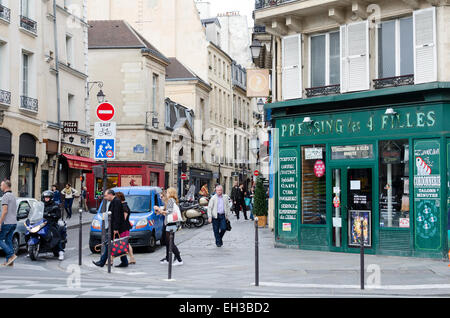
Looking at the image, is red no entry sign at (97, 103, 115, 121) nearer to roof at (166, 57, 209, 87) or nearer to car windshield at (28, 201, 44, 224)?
car windshield at (28, 201, 44, 224)

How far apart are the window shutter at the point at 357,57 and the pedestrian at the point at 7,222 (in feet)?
27.9

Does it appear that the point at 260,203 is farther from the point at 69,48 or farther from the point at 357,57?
the point at 69,48

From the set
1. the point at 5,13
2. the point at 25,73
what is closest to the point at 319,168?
the point at 5,13

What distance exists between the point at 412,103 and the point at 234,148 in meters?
58.6

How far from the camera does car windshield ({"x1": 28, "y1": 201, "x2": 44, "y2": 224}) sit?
16.9 metres

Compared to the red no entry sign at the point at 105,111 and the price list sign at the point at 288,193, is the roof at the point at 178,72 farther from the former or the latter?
the red no entry sign at the point at 105,111

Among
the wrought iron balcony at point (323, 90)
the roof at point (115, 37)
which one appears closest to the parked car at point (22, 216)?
the wrought iron balcony at point (323, 90)

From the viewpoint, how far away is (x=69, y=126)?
3422 centimetres

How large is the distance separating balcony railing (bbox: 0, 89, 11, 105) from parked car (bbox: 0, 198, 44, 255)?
10.5 meters

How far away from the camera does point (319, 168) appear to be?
18.1 meters

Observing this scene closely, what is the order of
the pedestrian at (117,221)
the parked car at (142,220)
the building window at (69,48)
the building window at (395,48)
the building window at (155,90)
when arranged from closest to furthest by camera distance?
the pedestrian at (117,221)
the building window at (395,48)
the parked car at (142,220)
the building window at (69,48)
the building window at (155,90)

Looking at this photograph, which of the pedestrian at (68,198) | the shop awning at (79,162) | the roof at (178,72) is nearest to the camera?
the pedestrian at (68,198)

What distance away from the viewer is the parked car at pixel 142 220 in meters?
17.9

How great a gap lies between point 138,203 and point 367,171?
6250mm
